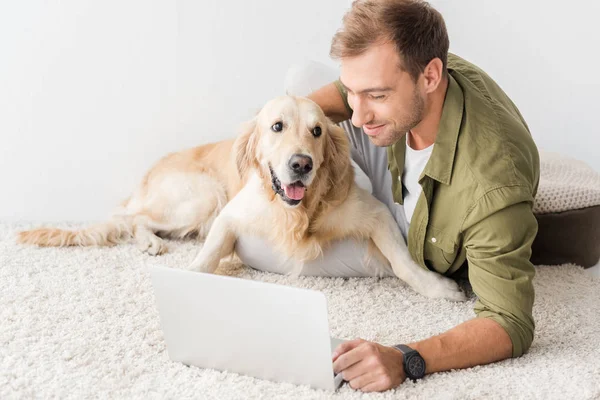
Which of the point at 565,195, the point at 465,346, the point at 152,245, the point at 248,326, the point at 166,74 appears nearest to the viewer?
the point at 248,326

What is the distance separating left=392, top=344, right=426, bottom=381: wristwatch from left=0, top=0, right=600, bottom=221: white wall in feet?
6.12

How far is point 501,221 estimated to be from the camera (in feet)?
5.96

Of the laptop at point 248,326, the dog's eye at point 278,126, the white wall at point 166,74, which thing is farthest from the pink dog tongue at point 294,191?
the white wall at point 166,74

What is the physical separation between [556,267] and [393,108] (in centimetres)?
111

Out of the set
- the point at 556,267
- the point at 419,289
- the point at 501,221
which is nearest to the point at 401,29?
the point at 501,221

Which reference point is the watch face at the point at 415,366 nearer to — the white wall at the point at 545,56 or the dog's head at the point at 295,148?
the dog's head at the point at 295,148

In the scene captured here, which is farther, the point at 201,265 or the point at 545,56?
the point at 545,56

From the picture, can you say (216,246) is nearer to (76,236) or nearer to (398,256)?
(398,256)

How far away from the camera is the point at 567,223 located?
257 cm

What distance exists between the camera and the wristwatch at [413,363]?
5.59 feet

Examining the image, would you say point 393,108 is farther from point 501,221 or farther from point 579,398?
point 579,398

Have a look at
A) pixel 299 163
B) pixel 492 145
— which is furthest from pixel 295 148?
pixel 492 145

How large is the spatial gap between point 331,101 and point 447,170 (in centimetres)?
73

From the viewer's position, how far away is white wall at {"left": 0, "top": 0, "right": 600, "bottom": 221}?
10.3 ft
